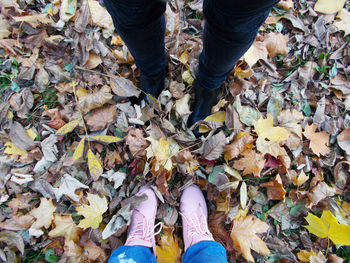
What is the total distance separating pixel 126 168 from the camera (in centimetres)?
112

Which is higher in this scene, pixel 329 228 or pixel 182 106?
pixel 182 106

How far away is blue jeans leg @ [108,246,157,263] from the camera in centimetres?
91

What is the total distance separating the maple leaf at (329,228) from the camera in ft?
3.12

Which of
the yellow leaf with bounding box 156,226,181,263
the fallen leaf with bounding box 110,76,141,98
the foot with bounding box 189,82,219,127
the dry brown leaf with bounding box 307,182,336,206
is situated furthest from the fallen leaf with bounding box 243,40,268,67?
the yellow leaf with bounding box 156,226,181,263

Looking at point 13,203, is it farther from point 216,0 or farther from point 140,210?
point 216,0

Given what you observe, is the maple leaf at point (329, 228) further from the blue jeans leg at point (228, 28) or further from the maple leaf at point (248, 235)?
the blue jeans leg at point (228, 28)

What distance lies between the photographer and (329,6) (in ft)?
4.53

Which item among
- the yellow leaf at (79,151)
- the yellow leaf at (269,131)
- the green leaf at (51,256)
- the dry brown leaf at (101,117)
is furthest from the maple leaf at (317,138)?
the green leaf at (51,256)

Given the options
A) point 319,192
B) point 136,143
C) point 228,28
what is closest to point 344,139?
point 319,192

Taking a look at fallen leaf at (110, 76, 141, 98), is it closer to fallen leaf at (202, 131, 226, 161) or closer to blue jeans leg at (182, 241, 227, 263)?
fallen leaf at (202, 131, 226, 161)

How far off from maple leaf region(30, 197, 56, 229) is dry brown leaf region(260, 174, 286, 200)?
1.07 meters

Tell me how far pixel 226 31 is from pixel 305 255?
113 cm

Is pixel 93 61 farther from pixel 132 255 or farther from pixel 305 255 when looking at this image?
pixel 305 255

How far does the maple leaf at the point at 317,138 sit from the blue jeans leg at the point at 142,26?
0.86 m
